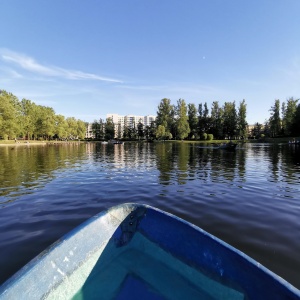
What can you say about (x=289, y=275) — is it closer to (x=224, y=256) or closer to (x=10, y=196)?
(x=224, y=256)

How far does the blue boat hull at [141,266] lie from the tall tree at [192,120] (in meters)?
122

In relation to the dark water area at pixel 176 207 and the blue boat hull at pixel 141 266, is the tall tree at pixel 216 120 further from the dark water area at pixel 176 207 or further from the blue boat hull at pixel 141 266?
the blue boat hull at pixel 141 266

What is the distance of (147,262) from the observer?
349 cm

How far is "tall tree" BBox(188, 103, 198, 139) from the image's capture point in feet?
405

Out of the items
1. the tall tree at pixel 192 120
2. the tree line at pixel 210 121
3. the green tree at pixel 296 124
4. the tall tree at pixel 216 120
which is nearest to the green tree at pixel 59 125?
the tree line at pixel 210 121

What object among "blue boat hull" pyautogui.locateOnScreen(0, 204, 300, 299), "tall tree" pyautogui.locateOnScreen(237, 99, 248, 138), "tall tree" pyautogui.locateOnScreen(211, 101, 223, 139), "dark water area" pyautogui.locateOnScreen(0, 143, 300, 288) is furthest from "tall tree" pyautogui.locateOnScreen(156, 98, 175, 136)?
"blue boat hull" pyautogui.locateOnScreen(0, 204, 300, 299)

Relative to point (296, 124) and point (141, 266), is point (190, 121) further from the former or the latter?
point (141, 266)

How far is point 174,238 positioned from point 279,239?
13.5 ft

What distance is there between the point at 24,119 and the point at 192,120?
82711mm

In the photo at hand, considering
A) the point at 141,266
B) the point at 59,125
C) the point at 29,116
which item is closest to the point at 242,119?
the point at 59,125

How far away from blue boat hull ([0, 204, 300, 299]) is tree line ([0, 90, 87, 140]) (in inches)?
3030

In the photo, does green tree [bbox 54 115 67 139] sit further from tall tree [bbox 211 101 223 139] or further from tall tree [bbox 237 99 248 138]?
tall tree [bbox 237 99 248 138]

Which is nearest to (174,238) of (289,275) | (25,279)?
(25,279)

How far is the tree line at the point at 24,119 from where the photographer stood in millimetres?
69562
